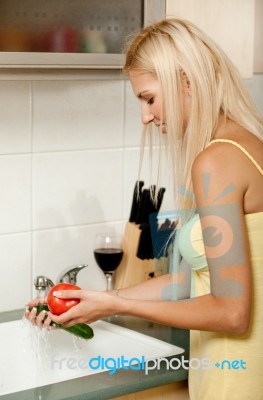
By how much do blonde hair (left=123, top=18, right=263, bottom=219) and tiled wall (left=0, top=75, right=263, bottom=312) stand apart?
579 millimetres

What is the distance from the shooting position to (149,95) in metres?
1.68

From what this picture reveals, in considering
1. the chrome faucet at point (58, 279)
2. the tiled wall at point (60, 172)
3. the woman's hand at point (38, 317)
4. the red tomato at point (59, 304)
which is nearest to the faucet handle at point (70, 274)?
the chrome faucet at point (58, 279)

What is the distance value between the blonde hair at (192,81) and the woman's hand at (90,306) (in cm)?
31

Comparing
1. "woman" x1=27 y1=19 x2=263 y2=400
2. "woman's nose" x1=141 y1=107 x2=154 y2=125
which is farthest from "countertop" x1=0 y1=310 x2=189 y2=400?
"woman's nose" x1=141 y1=107 x2=154 y2=125

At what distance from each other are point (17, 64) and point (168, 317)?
66cm

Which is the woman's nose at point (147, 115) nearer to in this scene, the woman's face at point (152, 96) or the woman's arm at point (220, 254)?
the woman's face at point (152, 96)

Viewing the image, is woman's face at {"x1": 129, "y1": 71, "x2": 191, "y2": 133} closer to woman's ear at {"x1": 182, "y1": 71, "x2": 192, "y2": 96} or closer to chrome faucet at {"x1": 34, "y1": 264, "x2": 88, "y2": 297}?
woman's ear at {"x1": 182, "y1": 71, "x2": 192, "y2": 96}

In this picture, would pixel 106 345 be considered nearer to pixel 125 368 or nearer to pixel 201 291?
pixel 125 368

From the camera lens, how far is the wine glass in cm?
239

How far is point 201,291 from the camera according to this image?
1748 millimetres

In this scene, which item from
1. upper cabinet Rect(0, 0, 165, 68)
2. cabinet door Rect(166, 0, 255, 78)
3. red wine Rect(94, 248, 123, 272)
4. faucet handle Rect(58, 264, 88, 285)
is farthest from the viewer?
red wine Rect(94, 248, 123, 272)

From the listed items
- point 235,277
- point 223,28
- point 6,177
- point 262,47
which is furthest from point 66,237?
point 262,47

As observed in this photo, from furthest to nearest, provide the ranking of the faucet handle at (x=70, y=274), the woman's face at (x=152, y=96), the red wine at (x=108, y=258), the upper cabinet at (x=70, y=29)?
the red wine at (x=108, y=258) → the faucet handle at (x=70, y=274) → the upper cabinet at (x=70, y=29) → the woman's face at (x=152, y=96)

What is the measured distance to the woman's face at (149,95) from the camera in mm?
1664
